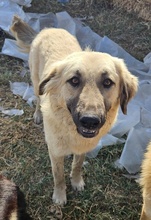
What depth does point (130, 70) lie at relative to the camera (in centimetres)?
484

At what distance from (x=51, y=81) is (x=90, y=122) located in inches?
22.1

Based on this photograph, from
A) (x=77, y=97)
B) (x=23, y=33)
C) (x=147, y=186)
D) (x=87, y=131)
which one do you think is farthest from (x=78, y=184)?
(x=23, y=33)

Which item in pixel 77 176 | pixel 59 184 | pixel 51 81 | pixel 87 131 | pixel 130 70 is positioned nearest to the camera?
pixel 87 131

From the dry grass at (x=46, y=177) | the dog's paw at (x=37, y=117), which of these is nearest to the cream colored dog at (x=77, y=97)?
the dry grass at (x=46, y=177)

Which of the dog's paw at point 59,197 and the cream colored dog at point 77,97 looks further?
the dog's paw at point 59,197

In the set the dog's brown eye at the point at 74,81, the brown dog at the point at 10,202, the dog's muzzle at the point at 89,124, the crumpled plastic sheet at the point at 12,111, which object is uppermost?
the dog's brown eye at the point at 74,81

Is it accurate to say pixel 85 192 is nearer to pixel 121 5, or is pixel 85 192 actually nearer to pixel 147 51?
pixel 147 51

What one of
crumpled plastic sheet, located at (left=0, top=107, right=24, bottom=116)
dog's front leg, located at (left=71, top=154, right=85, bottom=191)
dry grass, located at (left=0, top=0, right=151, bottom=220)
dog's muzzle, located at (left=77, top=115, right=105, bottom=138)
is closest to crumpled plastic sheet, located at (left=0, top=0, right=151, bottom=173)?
dry grass, located at (left=0, top=0, right=151, bottom=220)

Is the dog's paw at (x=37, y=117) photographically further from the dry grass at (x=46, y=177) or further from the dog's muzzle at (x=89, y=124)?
the dog's muzzle at (x=89, y=124)

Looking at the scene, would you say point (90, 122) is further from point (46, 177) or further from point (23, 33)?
point (23, 33)

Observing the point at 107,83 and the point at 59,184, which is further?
the point at 59,184

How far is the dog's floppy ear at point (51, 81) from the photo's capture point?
2.94 m

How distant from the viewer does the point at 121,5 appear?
20.4 feet

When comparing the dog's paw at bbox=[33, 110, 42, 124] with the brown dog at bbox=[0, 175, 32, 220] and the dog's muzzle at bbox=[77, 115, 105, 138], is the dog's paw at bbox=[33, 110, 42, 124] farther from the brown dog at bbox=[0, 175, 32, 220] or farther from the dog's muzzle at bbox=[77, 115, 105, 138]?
the dog's muzzle at bbox=[77, 115, 105, 138]
